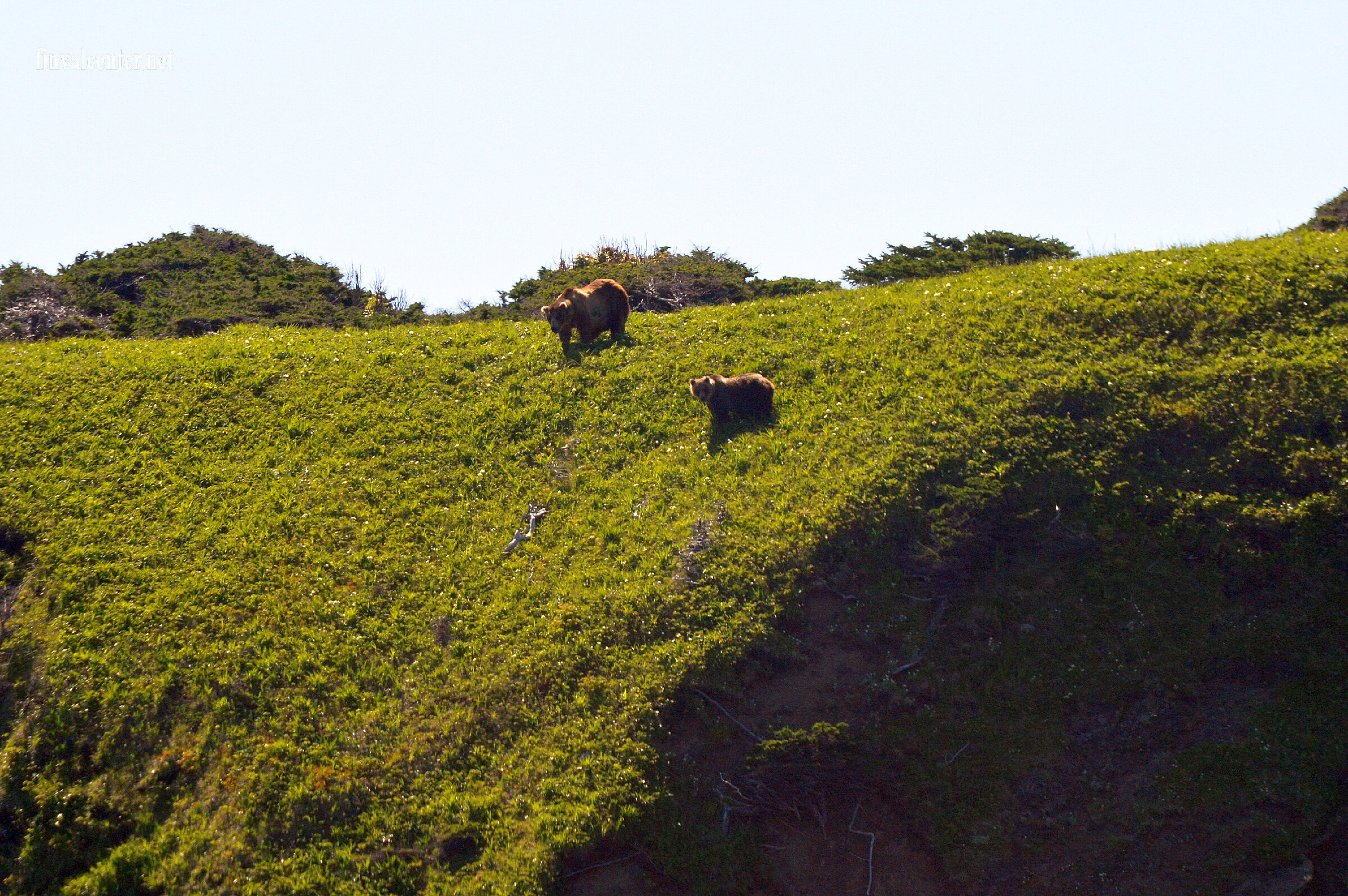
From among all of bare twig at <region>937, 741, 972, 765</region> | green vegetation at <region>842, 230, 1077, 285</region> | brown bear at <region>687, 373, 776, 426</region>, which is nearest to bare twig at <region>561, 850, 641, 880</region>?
bare twig at <region>937, 741, 972, 765</region>

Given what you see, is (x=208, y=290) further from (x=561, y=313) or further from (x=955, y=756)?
(x=955, y=756)

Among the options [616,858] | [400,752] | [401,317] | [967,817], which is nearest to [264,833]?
[400,752]

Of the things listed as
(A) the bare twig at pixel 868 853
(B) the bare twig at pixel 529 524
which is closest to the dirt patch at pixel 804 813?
(A) the bare twig at pixel 868 853

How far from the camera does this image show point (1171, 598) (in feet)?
33.6

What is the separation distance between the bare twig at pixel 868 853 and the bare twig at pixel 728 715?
1209mm

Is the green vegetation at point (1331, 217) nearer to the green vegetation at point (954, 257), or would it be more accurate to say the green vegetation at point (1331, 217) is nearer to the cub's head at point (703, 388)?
the green vegetation at point (954, 257)

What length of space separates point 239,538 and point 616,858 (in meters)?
7.51

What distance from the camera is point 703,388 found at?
46.1ft

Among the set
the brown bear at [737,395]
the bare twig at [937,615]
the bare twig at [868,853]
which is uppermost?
the brown bear at [737,395]

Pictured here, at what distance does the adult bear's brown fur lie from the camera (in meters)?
17.1

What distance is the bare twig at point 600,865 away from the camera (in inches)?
343

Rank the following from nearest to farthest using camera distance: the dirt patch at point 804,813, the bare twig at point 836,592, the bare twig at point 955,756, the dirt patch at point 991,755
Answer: the dirt patch at point 991,755
the dirt patch at point 804,813
the bare twig at point 955,756
the bare twig at point 836,592

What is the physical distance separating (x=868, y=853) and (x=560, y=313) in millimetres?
11276

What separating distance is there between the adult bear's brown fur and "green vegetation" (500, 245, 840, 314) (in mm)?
4817
